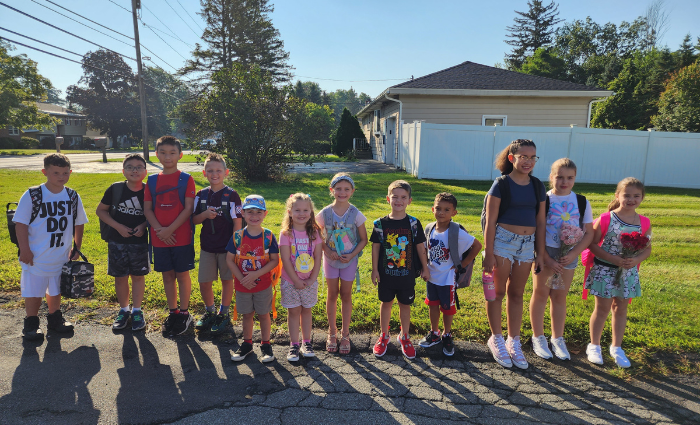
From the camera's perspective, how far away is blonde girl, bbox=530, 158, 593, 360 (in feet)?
11.1

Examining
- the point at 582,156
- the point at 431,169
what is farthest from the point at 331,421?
the point at 582,156

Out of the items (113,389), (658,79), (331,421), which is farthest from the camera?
(658,79)

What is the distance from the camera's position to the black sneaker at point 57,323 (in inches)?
151

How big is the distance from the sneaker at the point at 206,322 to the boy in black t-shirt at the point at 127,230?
1.83 feet

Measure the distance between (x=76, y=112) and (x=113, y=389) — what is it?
77.6 metres

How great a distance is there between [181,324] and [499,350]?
2947 mm

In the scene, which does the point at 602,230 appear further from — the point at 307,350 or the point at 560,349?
the point at 307,350

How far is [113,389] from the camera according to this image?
2930 millimetres

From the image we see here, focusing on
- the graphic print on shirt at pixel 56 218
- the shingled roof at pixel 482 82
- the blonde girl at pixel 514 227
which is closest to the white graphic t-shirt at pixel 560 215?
the blonde girl at pixel 514 227

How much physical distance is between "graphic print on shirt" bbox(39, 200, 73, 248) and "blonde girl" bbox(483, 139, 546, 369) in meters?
3.89

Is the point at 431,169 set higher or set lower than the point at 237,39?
lower

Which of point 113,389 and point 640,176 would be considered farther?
point 640,176

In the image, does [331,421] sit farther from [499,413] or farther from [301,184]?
[301,184]

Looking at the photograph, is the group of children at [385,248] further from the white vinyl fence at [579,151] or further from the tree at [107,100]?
the tree at [107,100]
